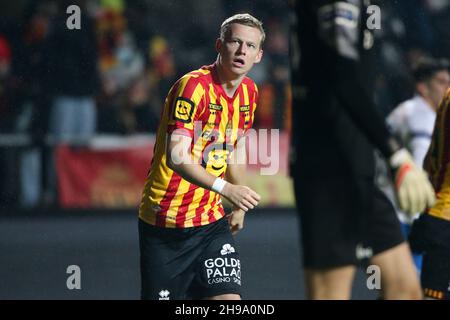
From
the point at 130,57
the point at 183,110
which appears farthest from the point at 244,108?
the point at 130,57

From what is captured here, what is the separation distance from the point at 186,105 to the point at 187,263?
0.86 meters

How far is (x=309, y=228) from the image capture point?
430 cm

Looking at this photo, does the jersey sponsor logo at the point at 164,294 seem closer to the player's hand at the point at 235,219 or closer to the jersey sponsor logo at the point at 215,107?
the player's hand at the point at 235,219

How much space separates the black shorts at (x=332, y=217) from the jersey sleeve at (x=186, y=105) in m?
1.22

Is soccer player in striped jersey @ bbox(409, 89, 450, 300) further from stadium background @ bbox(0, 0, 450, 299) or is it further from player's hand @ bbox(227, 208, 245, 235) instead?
stadium background @ bbox(0, 0, 450, 299)

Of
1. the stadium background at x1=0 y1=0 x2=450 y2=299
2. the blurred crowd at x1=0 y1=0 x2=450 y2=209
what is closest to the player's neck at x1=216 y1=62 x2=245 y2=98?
the stadium background at x1=0 y1=0 x2=450 y2=299

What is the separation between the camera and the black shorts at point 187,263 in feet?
18.4

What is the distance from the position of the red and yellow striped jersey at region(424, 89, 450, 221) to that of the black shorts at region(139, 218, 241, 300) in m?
1.18

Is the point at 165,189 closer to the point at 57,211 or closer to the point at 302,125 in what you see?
the point at 302,125

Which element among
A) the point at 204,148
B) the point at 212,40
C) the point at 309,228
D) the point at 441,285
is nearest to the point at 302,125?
the point at 309,228

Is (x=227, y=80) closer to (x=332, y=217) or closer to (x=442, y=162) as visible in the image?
(x=442, y=162)

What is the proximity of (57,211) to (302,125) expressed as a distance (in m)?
9.17

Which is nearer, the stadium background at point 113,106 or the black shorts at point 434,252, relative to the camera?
the black shorts at point 434,252

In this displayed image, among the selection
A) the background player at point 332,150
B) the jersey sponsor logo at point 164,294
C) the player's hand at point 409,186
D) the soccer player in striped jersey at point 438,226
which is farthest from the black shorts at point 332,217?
the soccer player in striped jersey at point 438,226
